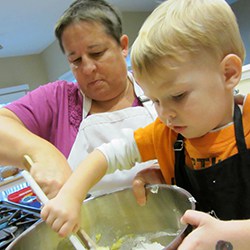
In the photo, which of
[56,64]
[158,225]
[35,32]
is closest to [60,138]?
[158,225]

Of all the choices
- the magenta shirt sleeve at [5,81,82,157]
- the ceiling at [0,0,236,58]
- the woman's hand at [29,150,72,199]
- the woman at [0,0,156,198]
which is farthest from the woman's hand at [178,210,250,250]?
the ceiling at [0,0,236,58]

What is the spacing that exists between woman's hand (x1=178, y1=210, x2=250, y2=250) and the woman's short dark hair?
618mm

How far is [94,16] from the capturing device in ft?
2.65

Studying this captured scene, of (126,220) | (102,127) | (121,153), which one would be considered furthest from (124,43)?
(126,220)

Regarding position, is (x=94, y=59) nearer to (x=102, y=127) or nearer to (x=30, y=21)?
(x=102, y=127)

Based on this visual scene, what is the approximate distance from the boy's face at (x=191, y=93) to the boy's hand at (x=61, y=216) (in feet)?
0.74

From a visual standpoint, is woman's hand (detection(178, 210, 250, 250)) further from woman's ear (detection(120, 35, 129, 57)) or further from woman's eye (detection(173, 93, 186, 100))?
woman's ear (detection(120, 35, 129, 57))

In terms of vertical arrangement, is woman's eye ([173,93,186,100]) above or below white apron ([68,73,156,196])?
above

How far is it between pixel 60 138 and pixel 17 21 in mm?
2394

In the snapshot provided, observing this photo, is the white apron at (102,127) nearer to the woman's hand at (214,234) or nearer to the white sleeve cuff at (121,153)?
the white sleeve cuff at (121,153)

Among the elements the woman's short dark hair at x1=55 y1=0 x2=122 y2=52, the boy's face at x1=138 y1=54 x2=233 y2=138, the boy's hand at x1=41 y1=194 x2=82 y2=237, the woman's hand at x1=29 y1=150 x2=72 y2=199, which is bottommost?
the boy's hand at x1=41 y1=194 x2=82 y2=237

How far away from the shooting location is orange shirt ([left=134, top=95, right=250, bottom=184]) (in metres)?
0.53

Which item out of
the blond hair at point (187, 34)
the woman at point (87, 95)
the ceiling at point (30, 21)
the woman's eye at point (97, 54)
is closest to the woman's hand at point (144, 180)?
the woman at point (87, 95)

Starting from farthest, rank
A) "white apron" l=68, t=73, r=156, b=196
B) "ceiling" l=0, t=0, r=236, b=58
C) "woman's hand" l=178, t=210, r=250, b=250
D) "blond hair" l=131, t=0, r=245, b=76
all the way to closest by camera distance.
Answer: "ceiling" l=0, t=0, r=236, b=58
"white apron" l=68, t=73, r=156, b=196
"blond hair" l=131, t=0, r=245, b=76
"woman's hand" l=178, t=210, r=250, b=250
